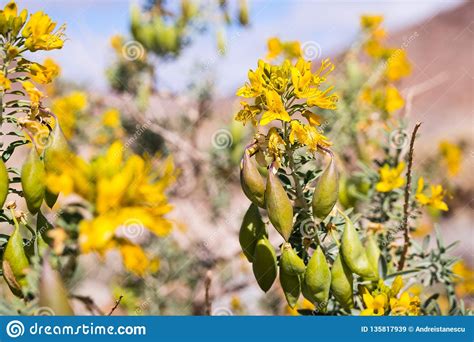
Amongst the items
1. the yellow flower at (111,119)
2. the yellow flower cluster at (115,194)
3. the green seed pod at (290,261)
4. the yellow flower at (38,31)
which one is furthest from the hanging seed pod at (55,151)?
the yellow flower at (111,119)

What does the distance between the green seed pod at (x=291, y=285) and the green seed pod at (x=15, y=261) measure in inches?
16.3

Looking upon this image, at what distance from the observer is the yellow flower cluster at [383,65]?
74.5 inches

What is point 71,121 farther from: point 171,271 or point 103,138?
point 171,271

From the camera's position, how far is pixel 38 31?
2.92 ft

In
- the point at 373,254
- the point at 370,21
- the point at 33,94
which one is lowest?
the point at 373,254

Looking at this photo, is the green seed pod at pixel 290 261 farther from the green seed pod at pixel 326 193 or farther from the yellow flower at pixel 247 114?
the yellow flower at pixel 247 114

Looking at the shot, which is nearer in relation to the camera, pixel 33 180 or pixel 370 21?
pixel 33 180

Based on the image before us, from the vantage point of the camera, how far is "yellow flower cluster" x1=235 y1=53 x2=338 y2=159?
85cm

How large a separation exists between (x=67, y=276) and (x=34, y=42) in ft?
1.44

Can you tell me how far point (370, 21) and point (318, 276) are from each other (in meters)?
1.63

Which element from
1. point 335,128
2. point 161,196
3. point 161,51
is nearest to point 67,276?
point 161,196

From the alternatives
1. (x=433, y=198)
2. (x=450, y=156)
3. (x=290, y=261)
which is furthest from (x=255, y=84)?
(x=450, y=156)

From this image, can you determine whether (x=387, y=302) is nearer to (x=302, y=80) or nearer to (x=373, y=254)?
(x=373, y=254)

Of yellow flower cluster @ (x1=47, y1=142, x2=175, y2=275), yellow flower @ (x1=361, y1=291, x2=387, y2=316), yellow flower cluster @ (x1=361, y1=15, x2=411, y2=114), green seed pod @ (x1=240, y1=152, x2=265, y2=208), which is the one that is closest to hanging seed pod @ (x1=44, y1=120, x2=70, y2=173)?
yellow flower cluster @ (x1=47, y1=142, x2=175, y2=275)
